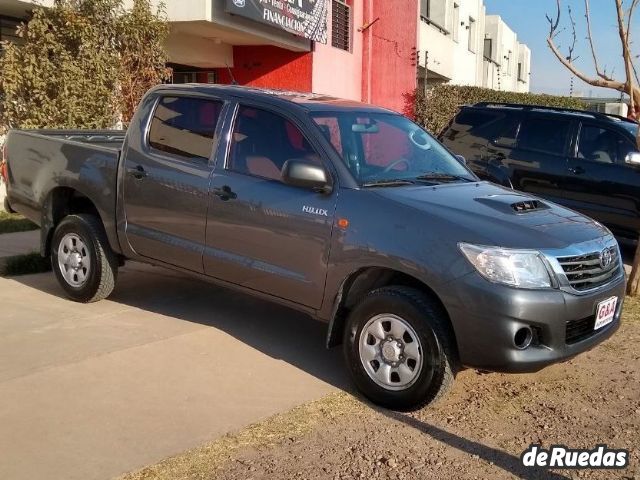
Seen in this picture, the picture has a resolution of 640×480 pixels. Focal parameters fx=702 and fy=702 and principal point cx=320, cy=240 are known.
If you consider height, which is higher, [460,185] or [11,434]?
[460,185]

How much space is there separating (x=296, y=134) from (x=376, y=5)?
15.5m

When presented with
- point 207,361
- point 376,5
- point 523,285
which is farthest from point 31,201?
point 376,5

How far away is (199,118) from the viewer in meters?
5.48

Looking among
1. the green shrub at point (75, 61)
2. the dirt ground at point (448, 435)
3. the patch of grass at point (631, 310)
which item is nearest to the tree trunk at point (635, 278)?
the patch of grass at point (631, 310)

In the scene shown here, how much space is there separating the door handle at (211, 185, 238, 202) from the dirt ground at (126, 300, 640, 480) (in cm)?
159

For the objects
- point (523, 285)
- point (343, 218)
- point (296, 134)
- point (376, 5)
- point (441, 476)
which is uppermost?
point (376, 5)

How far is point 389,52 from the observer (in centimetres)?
2023

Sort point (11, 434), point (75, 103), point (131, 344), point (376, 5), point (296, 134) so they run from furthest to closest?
point (376, 5)
point (75, 103)
point (131, 344)
point (296, 134)
point (11, 434)

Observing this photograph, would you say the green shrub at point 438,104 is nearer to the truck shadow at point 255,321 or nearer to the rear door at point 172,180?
the truck shadow at point 255,321

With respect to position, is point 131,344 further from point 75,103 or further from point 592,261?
point 75,103

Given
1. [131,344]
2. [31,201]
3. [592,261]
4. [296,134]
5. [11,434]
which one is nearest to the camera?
[11,434]

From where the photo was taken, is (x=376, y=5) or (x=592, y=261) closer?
(x=592, y=261)

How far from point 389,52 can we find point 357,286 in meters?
16.8

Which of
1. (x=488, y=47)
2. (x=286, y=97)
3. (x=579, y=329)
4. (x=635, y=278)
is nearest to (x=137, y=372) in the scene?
(x=286, y=97)
